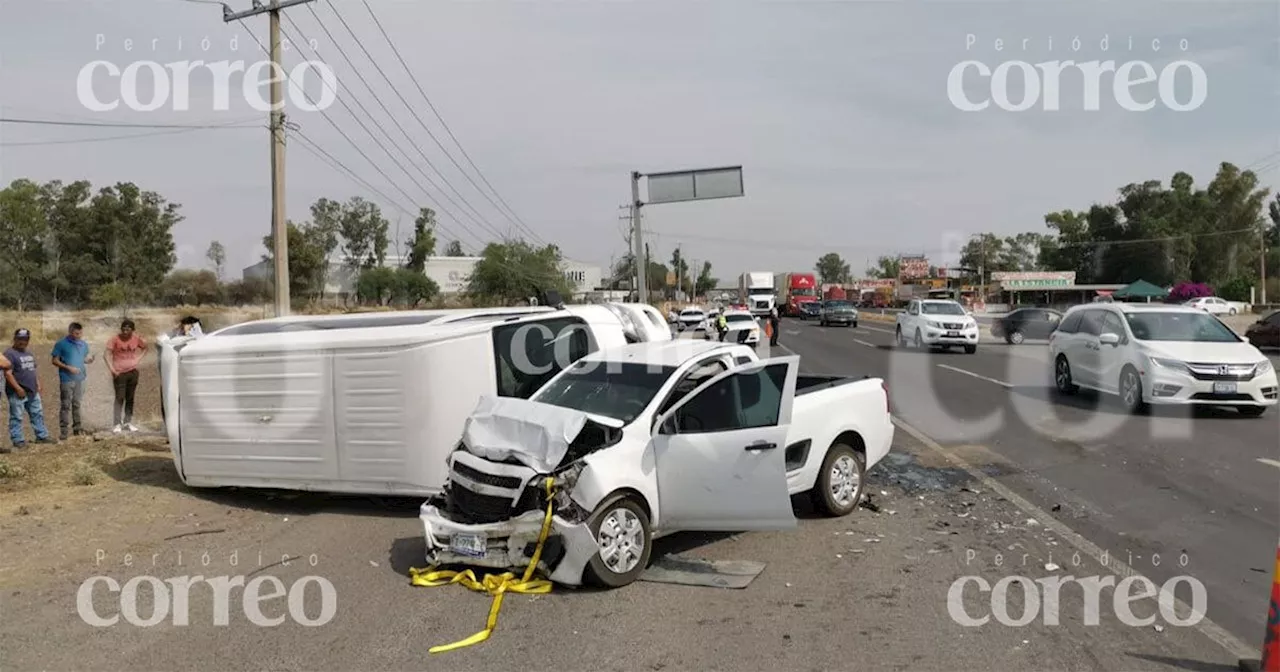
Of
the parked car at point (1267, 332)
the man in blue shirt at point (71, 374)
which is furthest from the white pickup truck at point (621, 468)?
the parked car at point (1267, 332)

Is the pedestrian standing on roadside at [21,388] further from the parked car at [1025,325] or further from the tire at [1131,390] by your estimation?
the parked car at [1025,325]

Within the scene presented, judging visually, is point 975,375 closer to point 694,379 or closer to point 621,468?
point 694,379

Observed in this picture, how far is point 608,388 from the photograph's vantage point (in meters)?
7.06

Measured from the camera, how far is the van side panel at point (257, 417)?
8164 millimetres

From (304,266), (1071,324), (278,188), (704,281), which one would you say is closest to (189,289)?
(304,266)

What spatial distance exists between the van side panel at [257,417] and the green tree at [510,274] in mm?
58344

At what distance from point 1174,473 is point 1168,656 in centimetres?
525

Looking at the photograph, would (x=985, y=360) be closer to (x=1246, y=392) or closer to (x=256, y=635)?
(x=1246, y=392)

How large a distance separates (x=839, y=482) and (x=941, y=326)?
2087 centimetres

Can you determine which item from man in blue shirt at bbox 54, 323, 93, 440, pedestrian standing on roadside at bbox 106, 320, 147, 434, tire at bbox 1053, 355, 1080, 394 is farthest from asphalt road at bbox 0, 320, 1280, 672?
tire at bbox 1053, 355, 1080, 394

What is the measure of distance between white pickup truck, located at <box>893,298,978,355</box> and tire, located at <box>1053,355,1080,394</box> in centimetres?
1068

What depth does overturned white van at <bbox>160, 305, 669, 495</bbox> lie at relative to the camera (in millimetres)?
7770

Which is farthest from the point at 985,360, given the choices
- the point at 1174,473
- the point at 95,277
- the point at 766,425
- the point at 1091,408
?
the point at 95,277

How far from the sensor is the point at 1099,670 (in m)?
4.43
